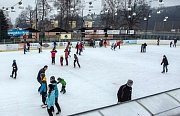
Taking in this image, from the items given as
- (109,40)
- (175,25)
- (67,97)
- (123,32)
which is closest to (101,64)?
(67,97)

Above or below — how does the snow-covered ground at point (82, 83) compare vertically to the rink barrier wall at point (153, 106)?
below

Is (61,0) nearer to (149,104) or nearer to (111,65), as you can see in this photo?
(111,65)

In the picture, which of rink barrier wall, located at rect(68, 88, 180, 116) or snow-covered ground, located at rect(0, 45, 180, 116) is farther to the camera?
snow-covered ground, located at rect(0, 45, 180, 116)

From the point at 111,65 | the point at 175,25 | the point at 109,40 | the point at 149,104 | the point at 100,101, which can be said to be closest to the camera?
the point at 149,104

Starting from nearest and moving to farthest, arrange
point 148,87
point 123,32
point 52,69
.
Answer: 1. point 148,87
2. point 52,69
3. point 123,32

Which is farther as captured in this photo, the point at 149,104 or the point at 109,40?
the point at 109,40

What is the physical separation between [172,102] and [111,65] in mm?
14419

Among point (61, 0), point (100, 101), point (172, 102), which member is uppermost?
point (61, 0)

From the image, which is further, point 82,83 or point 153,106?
point 82,83

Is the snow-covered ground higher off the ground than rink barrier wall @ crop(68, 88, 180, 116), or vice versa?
rink barrier wall @ crop(68, 88, 180, 116)

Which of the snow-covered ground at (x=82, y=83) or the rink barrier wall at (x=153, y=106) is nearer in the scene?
the rink barrier wall at (x=153, y=106)

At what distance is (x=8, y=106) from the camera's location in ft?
32.9

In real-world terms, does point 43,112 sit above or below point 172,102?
below

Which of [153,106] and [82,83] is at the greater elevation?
[153,106]
